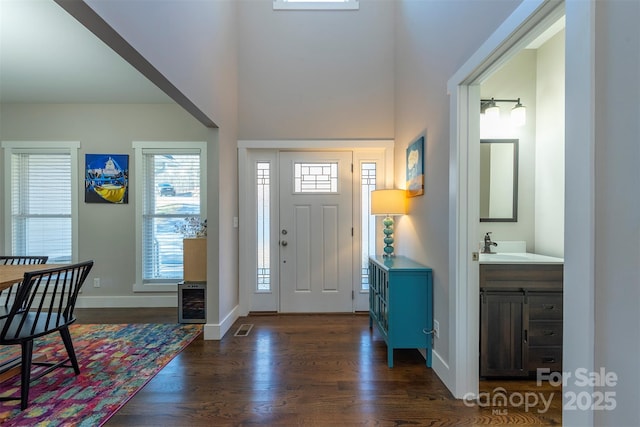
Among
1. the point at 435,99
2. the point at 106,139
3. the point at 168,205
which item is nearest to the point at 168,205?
the point at 168,205

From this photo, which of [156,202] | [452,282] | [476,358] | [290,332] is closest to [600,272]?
[452,282]

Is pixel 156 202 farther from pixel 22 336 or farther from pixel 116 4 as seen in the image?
pixel 116 4

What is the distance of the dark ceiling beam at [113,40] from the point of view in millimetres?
Result: 1158

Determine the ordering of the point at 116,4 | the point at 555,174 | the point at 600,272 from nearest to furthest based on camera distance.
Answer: the point at 600,272
the point at 116,4
the point at 555,174

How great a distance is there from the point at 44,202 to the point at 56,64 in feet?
6.46

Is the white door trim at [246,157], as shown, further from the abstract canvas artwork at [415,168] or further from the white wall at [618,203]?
the white wall at [618,203]

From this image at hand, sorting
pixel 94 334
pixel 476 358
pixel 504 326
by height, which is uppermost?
pixel 504 326

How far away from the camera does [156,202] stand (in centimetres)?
373

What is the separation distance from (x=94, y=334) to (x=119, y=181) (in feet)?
6.27

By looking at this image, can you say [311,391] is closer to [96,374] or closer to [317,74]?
[96,374]

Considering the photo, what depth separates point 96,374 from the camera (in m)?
2.11

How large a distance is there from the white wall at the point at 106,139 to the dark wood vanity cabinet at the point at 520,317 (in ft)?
11.9

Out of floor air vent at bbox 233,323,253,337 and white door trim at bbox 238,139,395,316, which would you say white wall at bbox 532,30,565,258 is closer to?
white door trim at bbox 238,139,395,316

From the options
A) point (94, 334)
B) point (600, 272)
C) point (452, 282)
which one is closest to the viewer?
point (600, 272)
